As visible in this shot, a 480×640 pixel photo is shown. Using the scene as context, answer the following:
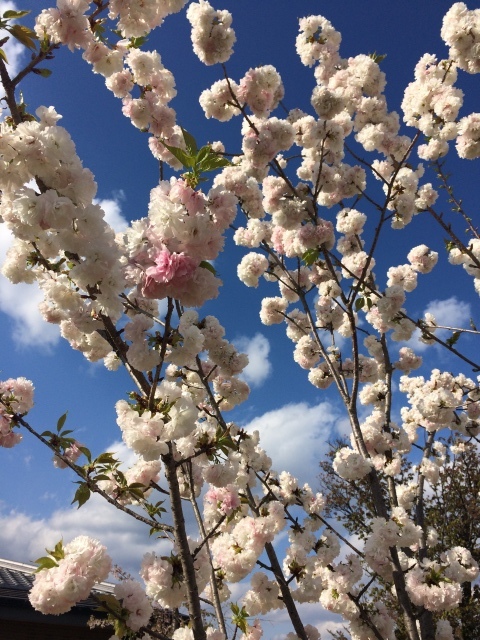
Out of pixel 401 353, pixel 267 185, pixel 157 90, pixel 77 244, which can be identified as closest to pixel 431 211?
pixel 267 185

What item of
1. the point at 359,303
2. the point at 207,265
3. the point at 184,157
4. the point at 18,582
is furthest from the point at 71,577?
the point at 18,582

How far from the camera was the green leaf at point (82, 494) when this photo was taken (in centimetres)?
205

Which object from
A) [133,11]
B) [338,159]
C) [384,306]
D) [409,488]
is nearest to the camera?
[133,11]

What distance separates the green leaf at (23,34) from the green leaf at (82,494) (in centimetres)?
225

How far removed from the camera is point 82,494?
2.07 metres

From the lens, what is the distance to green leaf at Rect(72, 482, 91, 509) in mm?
2047

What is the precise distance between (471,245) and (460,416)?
2.48 meters

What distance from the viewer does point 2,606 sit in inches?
235

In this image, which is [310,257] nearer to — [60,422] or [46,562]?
[60,422]

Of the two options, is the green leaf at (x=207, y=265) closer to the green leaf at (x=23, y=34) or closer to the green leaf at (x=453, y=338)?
the green leaf at (x=23, y=34)

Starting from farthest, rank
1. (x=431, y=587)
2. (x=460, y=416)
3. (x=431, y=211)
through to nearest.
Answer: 1. (x=460, y=416)
2. (x=431, y=211)
3. (x=431, y=587)

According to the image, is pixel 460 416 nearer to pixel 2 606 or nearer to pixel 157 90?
pixel 157 90

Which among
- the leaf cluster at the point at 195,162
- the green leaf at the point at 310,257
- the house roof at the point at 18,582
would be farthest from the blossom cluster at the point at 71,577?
the house roof at the point at 18,582

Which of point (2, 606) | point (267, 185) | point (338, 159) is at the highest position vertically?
point (338, 159)
